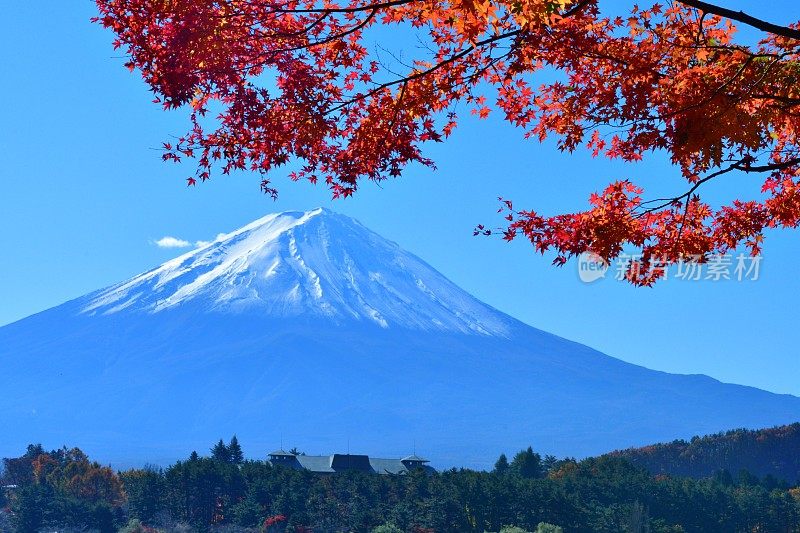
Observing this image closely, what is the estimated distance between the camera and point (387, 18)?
6.95m

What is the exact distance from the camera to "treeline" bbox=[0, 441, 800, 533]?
2263 inches

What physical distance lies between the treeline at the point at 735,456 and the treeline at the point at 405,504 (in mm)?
25640

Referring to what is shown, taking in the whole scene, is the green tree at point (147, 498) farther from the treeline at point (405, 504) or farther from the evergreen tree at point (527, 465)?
the evergreen tree at point (527, 465)

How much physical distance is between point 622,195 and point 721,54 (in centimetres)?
135

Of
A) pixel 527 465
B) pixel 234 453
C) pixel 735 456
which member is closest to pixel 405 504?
pixel 527 465

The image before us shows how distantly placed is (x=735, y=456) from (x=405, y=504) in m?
49.4

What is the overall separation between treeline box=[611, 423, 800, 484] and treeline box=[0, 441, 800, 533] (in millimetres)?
25640

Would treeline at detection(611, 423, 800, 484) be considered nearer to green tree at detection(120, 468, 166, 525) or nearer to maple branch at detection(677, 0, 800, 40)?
green tree at detection(120, 468, 166, 525)

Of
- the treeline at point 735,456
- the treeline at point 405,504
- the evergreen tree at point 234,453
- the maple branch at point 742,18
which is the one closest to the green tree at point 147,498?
the treeline at point 405,504

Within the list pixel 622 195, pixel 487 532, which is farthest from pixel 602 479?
pixel 622 195

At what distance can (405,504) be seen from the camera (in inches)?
2281

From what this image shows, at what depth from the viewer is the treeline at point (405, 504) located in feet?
189

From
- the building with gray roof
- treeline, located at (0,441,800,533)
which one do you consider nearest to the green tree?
treeline, located at (0,441,800,533)

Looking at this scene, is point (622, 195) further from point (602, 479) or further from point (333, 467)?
point (333, 467)
